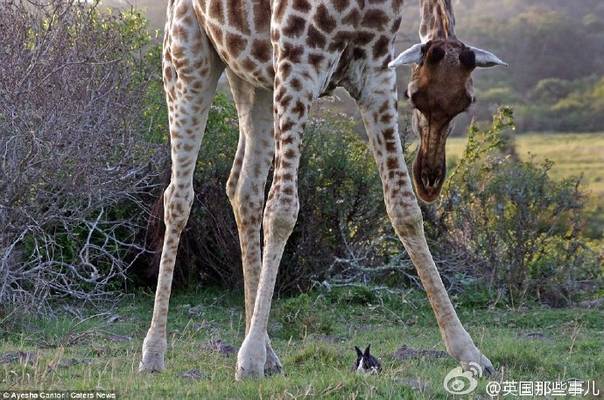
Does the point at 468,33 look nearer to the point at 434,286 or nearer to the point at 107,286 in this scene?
the point at 107,286

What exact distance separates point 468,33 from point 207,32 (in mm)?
51969

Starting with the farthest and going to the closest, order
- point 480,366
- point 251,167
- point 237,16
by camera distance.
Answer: point 251,167, point 237,16, point 480,366

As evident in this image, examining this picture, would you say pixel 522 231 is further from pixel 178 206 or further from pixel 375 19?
pixel 375 19

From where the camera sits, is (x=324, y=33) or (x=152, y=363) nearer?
(x=324, y=33)

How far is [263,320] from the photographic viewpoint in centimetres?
479

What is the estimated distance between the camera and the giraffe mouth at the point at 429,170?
481 centimetres

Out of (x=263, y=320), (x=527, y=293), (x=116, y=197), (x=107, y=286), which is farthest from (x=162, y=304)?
(x=527, y=293)

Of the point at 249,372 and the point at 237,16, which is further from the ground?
the point at 237,16

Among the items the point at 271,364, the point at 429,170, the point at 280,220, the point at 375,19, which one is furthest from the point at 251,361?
the point at 375,19

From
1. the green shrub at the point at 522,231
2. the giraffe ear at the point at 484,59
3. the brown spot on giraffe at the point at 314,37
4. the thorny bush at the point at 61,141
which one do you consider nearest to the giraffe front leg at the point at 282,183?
the brown spot on giraffe at the point at 314,37

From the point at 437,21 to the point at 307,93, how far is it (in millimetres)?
725

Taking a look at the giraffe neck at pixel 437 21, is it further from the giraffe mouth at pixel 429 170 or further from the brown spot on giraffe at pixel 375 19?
the giraffe mouth at pixel 429 170

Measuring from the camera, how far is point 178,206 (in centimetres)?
571

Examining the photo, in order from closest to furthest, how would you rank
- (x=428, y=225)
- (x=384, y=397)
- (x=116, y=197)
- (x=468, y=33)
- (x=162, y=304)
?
(x=384, y=397) < (x=162, y=304) < (x=116, y=197) < (x=428, y=225) < (x=468, y=33)
